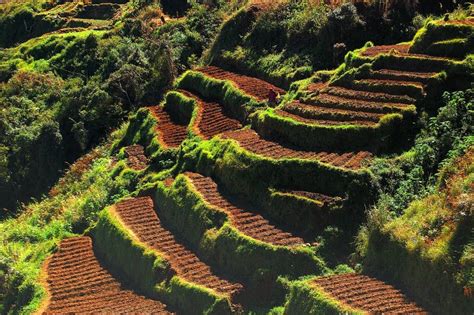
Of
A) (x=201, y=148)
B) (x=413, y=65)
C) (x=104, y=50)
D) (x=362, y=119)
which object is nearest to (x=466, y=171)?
(x=362, y=119)

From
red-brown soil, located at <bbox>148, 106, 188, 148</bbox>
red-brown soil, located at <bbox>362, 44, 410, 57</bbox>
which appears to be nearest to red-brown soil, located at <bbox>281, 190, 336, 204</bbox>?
red-brown soil, located at <bbox>362, 44, 410, 57</bbox>

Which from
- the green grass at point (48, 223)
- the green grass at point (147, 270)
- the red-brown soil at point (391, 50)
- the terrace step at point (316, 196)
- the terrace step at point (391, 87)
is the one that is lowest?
the green grass at point (48, 223)

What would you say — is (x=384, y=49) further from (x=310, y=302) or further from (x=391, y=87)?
(x=310, y=302)

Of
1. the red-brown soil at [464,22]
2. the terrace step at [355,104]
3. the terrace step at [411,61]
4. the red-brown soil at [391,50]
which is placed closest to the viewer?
the terrace step at [355,104]

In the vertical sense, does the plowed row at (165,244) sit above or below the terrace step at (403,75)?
below

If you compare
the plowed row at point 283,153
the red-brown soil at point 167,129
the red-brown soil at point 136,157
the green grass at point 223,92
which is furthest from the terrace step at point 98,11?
the plowed row at point 283,153

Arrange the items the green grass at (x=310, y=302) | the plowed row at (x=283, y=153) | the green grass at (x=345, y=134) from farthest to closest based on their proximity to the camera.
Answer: the green grass at (x=345, y=134)
the plowed row at (x=283, y=153)
the green grass at (x=310, y=302)

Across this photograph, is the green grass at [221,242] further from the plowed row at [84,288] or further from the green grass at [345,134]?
the green grass at [345,134]

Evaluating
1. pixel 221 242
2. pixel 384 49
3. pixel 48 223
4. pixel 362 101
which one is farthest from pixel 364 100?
pixel 48 223
